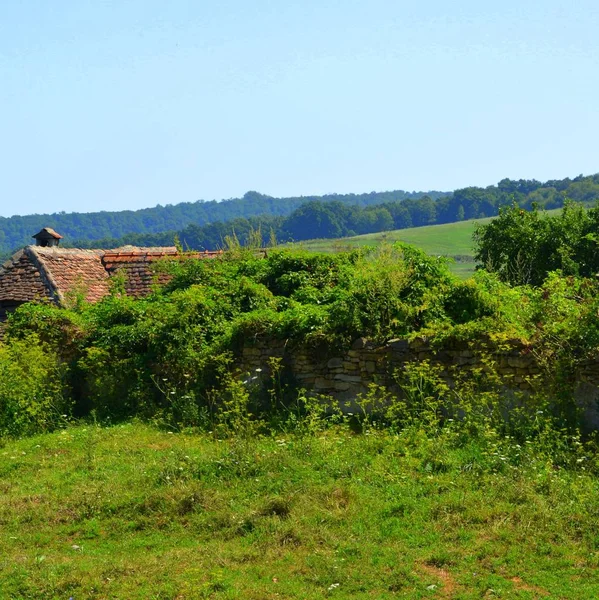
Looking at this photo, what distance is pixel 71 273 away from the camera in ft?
64.9

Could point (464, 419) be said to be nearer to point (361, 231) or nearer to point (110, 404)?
point (110, 404)

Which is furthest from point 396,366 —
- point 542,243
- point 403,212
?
point 403,212

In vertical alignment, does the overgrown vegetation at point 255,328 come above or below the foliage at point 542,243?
below

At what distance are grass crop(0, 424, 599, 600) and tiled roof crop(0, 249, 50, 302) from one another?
7582 millimetres

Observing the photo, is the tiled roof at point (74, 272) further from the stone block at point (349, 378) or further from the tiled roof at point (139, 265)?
the stone block at point (349, 378)

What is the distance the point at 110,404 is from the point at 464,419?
6.23 metres

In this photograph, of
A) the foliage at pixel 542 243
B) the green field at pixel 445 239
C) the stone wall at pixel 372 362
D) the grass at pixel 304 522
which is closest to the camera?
the grass at pixel 304 522

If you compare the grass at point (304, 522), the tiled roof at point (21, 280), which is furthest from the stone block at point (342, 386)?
the tiled roof at point (21, 280)

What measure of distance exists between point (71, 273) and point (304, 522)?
12.5 meters

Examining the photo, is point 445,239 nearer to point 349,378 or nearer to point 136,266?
point 136,266

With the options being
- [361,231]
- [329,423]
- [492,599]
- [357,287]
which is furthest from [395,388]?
[361,231]

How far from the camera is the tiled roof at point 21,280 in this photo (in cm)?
1872

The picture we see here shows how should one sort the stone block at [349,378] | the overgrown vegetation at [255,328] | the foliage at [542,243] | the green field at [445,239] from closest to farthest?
the overgrown vegetation at [255,328] < the stone block at [349,378] < the foliage at [542,243] < the green field at [445,239]

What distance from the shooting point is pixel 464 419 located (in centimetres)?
1129
